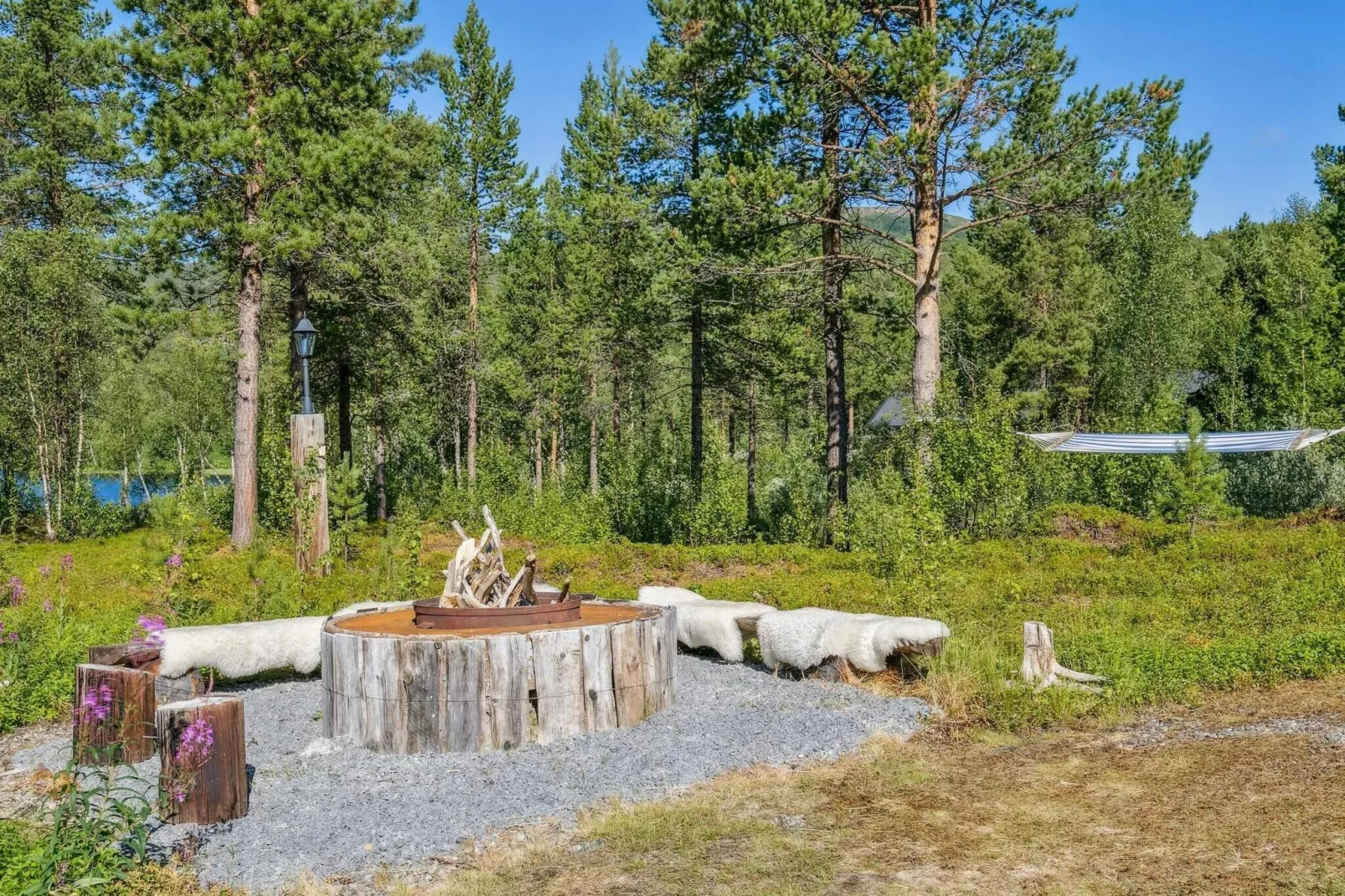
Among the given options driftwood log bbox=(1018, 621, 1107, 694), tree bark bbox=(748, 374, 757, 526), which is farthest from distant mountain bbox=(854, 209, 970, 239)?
driftwood log bbox=(1018, 621, 1107, 694)

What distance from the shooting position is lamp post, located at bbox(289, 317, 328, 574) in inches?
432

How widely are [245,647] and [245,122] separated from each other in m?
10.4

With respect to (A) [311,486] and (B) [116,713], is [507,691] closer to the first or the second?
(B) [116,713]

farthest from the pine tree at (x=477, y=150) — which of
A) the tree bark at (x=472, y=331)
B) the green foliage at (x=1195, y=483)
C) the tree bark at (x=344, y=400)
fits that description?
the green foliage at (x=1195, y=483)

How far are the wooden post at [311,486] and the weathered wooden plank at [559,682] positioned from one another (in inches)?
228

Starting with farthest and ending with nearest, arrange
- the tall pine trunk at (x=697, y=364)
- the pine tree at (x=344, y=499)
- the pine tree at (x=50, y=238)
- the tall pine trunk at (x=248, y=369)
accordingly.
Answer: the pine tree at (x=50, y=238)
the tall pine trunk at (x=697, y=364)
the tall pine trunk at (x=248, y=369)
the pine tree at (x=344, y=499)

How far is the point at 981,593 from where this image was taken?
10.1 m

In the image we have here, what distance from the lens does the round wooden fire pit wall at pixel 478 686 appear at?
235 inches

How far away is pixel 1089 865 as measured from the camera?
3977 mm

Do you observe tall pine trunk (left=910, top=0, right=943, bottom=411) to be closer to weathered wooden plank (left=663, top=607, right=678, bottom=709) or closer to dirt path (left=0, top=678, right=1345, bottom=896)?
weathered wooden plank (left=663, top=607, right=678, bottom=709)

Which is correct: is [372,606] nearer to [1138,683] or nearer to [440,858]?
[440,858]

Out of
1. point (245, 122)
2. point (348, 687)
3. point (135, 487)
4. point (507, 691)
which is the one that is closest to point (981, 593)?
point (507, 691)

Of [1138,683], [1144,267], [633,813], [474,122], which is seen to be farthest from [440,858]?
[1144,267]

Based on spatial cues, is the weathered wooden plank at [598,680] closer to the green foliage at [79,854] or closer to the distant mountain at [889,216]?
the green foliage at [79,854]
